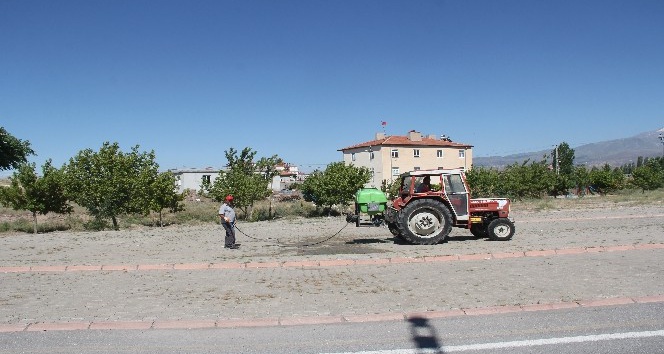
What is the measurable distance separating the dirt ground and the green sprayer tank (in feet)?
2.31

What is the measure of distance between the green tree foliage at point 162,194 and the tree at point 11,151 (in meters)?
12.1

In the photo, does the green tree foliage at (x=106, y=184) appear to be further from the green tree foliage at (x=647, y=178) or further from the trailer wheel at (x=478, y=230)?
the green tree foliage at (x=647, y=178)

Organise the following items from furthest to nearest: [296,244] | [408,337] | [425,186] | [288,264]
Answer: [296,244] < [425,186] < [288,264] < [408,337]

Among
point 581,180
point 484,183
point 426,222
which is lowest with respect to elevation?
point 426,222

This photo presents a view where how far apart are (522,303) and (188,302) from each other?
4563 millimetres

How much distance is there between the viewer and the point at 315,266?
33.6 feet

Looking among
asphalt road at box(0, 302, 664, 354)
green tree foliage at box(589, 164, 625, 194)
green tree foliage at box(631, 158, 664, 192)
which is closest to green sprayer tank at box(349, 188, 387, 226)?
asphalt road at box(0, 302, 664, 354)

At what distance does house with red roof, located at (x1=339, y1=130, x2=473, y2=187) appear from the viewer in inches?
2420

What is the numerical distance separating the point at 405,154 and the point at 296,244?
49140 mm

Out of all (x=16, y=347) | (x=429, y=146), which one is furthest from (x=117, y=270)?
(x=429, y=146)

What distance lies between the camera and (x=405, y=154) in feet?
205

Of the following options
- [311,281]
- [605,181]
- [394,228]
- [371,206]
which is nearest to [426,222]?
[394,228]

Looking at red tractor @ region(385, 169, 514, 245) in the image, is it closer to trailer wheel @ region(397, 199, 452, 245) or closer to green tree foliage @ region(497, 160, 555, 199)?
trailer wheel @ region(397, 199, 452, 245)

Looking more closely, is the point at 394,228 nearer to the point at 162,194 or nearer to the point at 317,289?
the point at 317,289
